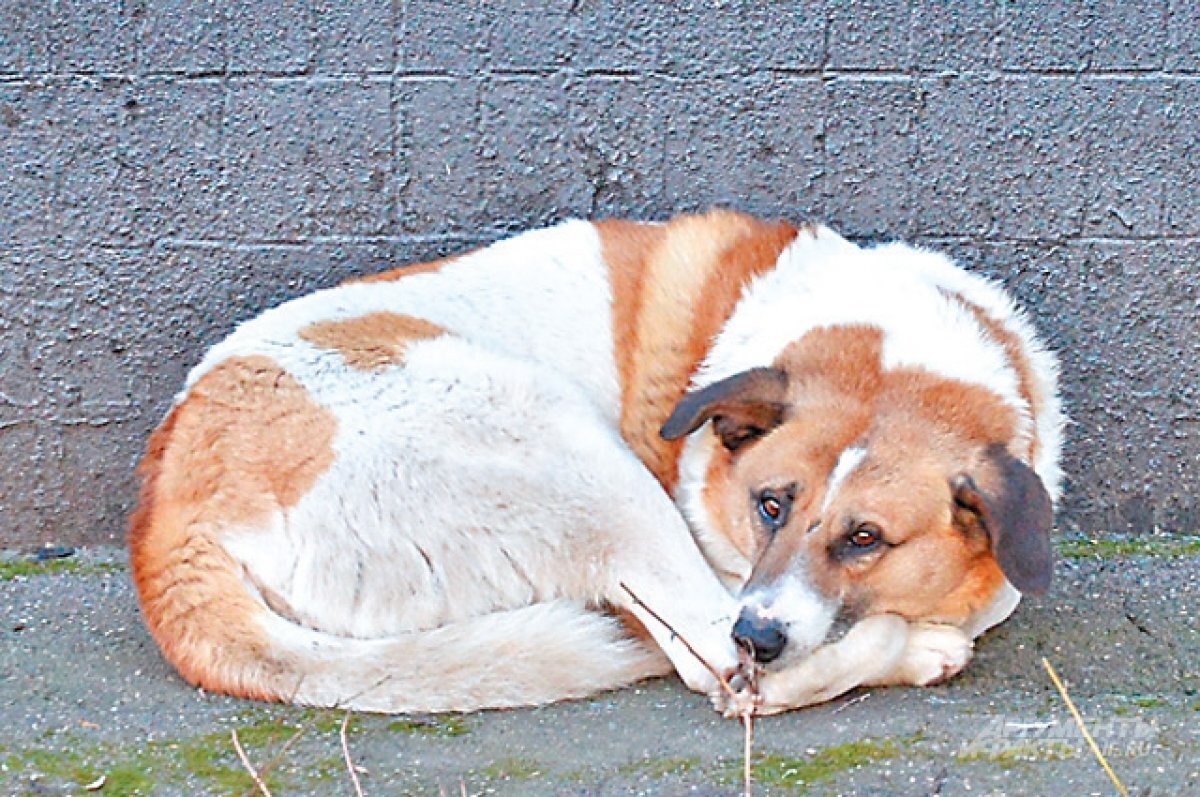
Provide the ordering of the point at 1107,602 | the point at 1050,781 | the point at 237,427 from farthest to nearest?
1. the point at 1107,602
2. the point at 237,427
3. the point at 1050,781

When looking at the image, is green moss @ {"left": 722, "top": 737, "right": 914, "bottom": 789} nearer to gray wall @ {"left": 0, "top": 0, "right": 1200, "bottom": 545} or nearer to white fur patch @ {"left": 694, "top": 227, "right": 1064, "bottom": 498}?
white fur patch @ {"left": 694, "top": 227, "right": 1064, "bottom": 498}

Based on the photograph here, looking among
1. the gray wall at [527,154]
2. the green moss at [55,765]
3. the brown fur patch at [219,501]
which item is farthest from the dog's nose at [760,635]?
the gray wall at [527,154]

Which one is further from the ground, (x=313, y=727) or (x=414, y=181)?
(x=414, y=181)

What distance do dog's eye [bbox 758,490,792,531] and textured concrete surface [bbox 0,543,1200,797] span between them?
1.28 feet

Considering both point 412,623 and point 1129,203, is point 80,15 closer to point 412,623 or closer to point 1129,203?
point 412,623

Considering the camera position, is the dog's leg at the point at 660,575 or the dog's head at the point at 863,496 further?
the dog's leg at the point at 660,575

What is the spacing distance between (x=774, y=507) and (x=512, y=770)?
0.76m

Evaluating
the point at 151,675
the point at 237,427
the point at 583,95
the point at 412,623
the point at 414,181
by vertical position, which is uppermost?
the point at 583,95

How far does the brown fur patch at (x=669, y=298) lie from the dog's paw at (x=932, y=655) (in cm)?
65

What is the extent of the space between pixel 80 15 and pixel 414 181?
960 mm

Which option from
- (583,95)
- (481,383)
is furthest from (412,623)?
(583,95)

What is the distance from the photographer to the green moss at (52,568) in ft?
13.1

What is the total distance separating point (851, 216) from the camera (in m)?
3.96

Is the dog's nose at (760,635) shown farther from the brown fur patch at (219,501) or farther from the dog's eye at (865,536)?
the brown fur patch at (219,501)
